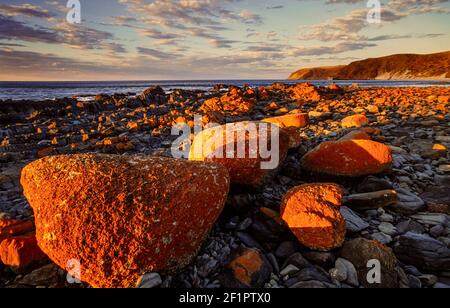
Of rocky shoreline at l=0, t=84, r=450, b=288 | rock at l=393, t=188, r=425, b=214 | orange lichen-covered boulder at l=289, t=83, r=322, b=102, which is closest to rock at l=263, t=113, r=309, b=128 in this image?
rocky shoreline at l=0, t=84, r=450, b=288

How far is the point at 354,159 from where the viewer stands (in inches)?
136

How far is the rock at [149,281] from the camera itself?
1953 millimetres

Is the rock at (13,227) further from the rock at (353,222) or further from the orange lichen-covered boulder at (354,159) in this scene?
the orange lichen-covered boulder at (354,159)

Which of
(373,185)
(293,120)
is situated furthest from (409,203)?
(293,120)

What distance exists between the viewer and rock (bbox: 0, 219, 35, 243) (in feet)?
8.21

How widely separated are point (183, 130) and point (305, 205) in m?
5.82

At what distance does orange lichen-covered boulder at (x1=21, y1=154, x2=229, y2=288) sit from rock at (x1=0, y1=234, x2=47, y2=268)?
0.19 metres

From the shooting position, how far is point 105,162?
7.62 feet

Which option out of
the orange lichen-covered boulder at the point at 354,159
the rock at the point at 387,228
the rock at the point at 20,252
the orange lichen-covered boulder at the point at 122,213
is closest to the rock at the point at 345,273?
the rock at the point at 387,228

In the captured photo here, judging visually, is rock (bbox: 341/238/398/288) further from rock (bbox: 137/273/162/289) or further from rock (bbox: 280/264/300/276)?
rock (bbox: 137/273/162/289)

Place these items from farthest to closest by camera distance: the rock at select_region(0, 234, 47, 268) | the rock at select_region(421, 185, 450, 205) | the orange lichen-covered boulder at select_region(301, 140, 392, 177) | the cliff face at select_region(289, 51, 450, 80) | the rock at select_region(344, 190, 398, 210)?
the cliff face at select_region(289, 51, 450, 80) → the orange lichen-covered boulder at select_region(301, 140, 392, 177) → the rock at select_region(421, 185, 450, 205) → the rock at select_region(344, 190, 398, 210) → the rock at select_region(0, 234, 47, 268)

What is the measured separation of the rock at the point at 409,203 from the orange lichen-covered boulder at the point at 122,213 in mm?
2099

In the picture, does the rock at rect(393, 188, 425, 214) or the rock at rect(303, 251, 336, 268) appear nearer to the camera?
the rock at rect(303, 251, 336, 268)
